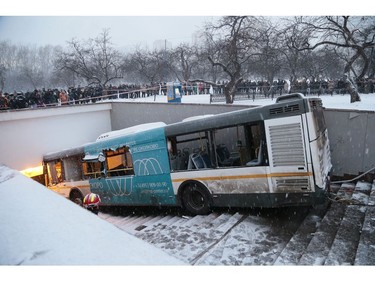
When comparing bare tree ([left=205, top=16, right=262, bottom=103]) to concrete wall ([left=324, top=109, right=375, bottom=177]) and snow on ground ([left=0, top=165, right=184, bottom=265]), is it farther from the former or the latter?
snow on ground ([left=0, top=165, right=184, bottom=265])

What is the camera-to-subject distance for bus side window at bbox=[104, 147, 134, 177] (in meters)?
8.45

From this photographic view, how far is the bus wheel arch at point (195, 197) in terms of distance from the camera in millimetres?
→ 7058

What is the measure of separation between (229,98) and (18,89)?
10234mm

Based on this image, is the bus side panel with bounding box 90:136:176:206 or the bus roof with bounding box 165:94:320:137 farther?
the bus side panel with bounding box 90:136:176:206

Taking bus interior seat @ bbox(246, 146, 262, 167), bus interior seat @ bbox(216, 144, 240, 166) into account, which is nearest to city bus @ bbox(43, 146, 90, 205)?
bus interior seat @ bbox(216, 144, 240, 166)

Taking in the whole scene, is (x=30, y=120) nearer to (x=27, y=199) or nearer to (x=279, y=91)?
(x=27, y=199)

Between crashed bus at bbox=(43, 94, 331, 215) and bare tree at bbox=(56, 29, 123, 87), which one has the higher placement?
bare tree at bbox=(56, 29, 123, 87)

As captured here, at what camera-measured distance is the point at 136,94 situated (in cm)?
2347

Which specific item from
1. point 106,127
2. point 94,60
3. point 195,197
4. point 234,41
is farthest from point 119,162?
point 94,60

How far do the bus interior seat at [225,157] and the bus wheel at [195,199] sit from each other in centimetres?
84

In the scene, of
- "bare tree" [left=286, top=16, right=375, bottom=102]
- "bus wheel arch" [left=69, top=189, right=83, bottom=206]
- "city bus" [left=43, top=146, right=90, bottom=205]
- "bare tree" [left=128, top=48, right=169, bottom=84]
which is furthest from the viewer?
"bare tree" [left=128, top=48, right=169, bottom=84]

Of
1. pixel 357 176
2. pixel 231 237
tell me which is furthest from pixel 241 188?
pixel 357 176

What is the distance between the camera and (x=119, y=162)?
29.2 feet

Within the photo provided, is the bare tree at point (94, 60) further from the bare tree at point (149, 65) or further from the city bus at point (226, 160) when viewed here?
the city bus at point (226, 160)
